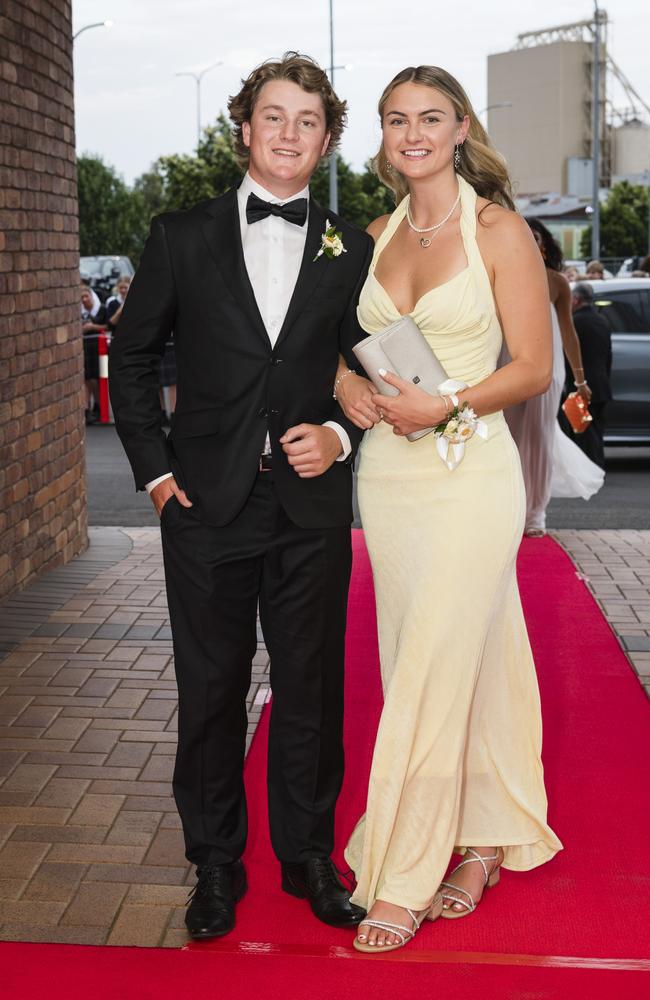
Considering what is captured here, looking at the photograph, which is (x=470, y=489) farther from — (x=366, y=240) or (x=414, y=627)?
(x=366, y=240)

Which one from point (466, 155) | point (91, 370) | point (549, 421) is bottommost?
point (549, 421)

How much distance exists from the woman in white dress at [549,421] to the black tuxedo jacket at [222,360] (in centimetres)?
529

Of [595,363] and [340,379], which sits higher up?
[340,379]

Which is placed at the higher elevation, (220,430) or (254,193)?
(254,193)

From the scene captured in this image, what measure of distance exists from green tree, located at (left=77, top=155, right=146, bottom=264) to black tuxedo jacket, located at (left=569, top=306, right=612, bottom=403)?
218 ft

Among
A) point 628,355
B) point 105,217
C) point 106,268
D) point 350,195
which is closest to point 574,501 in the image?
point 628,355

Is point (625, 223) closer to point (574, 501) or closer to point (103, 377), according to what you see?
point (103, 377)

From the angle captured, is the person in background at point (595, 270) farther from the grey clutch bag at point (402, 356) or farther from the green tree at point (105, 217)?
the green tree at point (105, 217)

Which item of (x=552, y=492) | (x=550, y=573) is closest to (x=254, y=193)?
(x=550, y=573)

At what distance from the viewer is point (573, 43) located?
12281 centimetres

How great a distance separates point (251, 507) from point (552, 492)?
671 centimetres

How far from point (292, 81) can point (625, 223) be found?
7660cm

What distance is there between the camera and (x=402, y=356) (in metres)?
3.43

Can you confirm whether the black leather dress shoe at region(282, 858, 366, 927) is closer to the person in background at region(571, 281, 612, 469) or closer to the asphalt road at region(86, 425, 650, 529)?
the asphalt road at region(86, 425, 650, 529)
